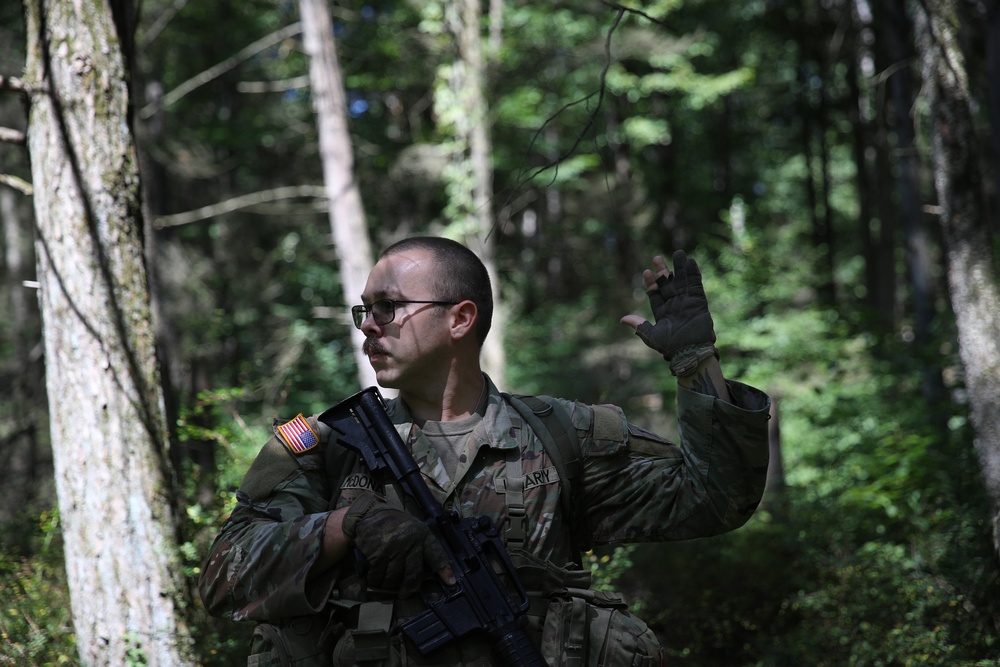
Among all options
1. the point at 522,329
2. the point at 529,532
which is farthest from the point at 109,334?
the point at 522,329

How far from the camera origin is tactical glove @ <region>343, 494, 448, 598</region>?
227 cm

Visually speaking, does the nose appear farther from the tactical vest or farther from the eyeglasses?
the tactical vest

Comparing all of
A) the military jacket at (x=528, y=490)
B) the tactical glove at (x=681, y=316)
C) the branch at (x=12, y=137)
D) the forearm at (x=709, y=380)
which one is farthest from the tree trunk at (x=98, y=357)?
the forearm at (x=709, y=380)

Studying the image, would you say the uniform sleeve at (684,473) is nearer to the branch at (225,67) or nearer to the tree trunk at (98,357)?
the tree trunk at (98,357)

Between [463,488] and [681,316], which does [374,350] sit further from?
[681,316]

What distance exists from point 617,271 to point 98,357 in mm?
17326

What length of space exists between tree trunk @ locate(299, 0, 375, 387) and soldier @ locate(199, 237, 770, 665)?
286 inches

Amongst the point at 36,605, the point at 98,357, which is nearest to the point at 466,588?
the point at 98,357

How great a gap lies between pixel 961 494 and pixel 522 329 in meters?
13.3

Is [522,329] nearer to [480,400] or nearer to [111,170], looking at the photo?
[111,170]

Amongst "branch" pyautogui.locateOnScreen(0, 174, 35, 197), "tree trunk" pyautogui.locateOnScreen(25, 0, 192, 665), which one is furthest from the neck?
"branch" pyautogui.locateOnScreen(0, 174, 35, 197)

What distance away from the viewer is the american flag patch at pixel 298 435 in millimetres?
2539

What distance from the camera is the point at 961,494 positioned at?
220 inches

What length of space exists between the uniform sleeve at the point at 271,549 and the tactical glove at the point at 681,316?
111 centimetres
